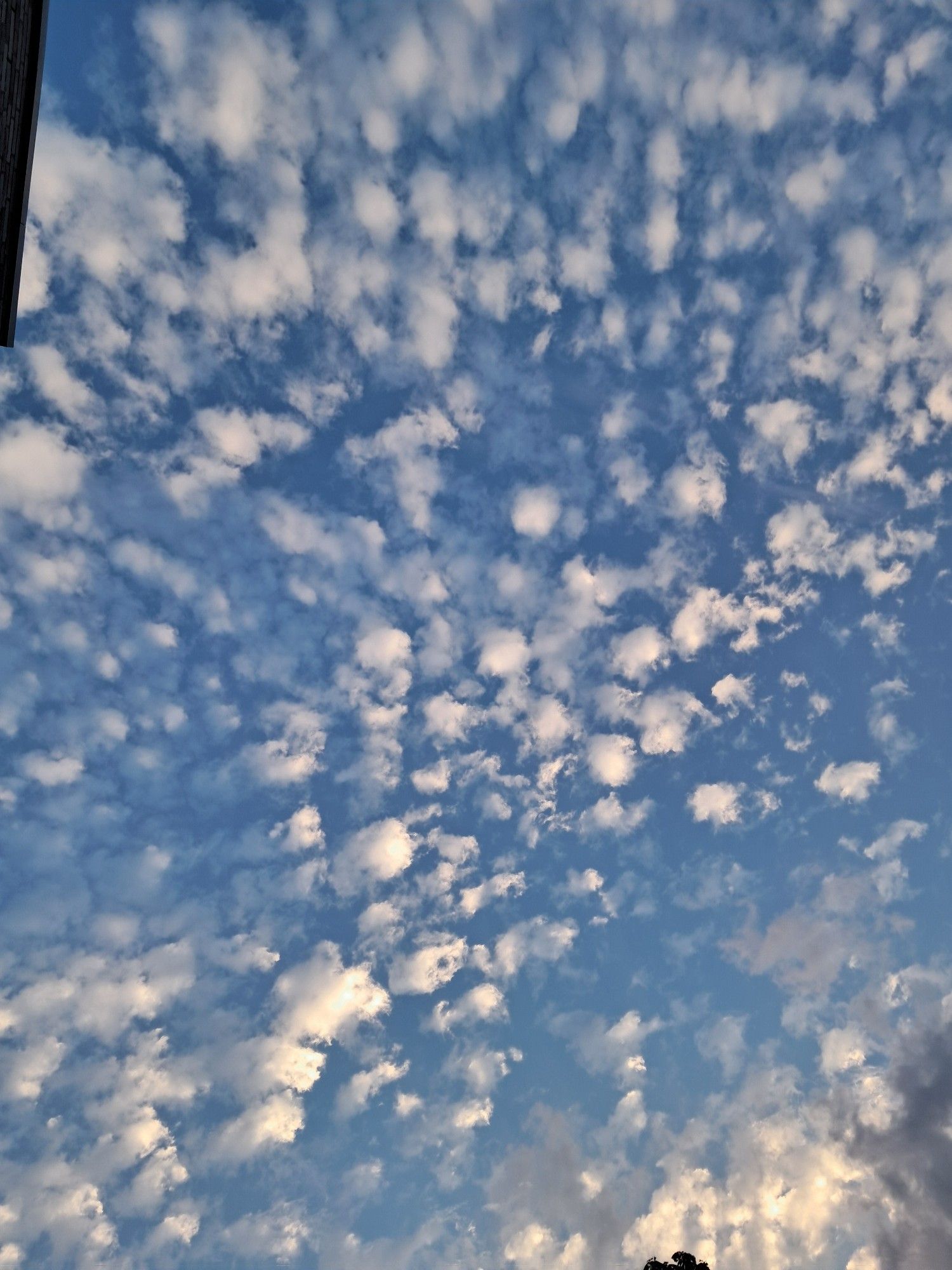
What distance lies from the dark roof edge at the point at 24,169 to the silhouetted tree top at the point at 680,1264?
62.0 metres

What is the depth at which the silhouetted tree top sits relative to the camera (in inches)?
1775

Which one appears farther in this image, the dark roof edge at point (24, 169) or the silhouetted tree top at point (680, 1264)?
the silhouetted tree top at point (680, 1264)

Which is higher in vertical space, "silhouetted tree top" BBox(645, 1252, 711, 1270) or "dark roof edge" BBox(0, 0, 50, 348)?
"dark roof edge" BBox(0, 0, 50, 348)

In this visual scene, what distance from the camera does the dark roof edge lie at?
2077cm

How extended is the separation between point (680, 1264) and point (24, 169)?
66191 millimetres

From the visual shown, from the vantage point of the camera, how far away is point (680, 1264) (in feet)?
149

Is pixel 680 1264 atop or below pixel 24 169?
below

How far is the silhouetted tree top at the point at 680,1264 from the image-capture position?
45084mm

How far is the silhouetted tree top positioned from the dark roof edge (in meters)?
62.0

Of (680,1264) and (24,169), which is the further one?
(680,1264)

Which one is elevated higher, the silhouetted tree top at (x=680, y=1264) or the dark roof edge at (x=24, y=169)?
the dark roof edge at (x=24, y=169)

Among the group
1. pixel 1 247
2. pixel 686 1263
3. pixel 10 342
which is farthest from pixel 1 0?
pixel 686 1263

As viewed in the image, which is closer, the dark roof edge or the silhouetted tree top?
the dark roof edge

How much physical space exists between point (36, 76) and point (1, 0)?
257 centimetres
